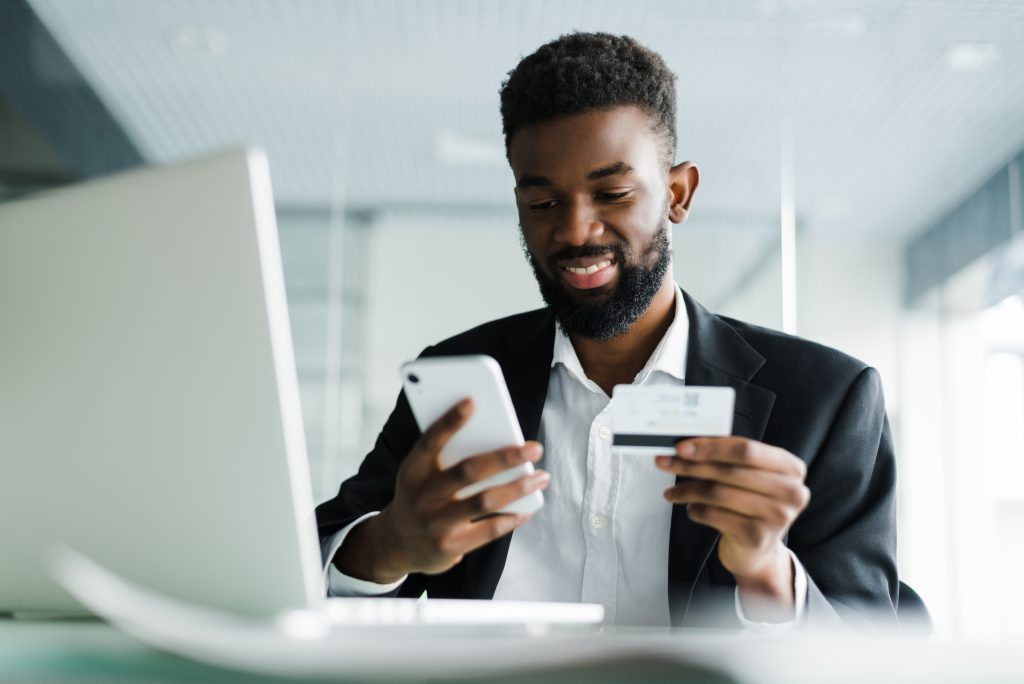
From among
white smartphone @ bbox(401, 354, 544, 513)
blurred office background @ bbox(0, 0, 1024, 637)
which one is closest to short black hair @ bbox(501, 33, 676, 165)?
white smartphone @ bbox(401, 354, 544, 513)

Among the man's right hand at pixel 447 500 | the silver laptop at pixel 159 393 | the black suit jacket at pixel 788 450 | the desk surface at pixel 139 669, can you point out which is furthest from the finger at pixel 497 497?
the desk surface at pixel 139 669

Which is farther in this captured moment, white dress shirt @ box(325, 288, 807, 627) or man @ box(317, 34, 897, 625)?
white dress shirt @ box(325, 288, 807, 627)

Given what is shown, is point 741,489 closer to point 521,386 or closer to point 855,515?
point 855,515

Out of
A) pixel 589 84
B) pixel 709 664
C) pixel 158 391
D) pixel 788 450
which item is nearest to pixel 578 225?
pixel 589 84

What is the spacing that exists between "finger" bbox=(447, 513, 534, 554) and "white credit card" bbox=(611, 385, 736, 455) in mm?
130

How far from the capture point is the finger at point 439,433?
0.86 metres

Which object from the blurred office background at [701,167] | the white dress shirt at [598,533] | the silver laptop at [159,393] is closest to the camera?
the silver laptop at [159,393]

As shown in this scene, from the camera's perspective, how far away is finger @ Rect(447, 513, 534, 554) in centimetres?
94

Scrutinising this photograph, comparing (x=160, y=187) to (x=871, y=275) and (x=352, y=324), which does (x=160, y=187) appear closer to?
(x=352, y=324)

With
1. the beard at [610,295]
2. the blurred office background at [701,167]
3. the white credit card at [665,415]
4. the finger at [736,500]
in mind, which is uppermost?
the blurred office background at [701,167]

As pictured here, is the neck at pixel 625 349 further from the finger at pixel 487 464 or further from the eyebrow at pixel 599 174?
the finger at pixel 487 464

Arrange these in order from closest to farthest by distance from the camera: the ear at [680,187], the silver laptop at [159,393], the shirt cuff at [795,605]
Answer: the silver laptop at [159,393] → the shirt cuff at [795,605] → the ear at [680,187]

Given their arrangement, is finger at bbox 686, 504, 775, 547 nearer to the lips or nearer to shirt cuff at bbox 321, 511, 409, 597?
shirt cuff at bbox 321, 511, 409, 597

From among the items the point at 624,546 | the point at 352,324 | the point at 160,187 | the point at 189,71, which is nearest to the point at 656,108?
the point at 624,546
